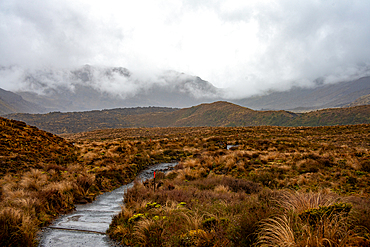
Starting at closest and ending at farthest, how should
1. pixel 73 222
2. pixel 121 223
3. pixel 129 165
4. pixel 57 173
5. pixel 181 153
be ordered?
pixel 121 223 < pixel 73 222 < pixel 57 173 < pixel 129 165 < pixel 181 153

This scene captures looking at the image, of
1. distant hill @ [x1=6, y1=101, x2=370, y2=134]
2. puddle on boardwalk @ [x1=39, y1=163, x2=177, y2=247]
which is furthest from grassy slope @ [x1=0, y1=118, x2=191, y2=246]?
distant hill @ [x1=6, y1=101, x2=370, y2=134]

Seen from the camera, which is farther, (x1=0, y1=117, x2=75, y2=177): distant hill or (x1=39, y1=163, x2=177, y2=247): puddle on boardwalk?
(x1=0, y1=117, x2=75, y2=177): distant hill

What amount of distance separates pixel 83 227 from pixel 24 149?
9.45 m

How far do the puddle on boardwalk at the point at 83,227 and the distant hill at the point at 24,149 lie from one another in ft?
17.4

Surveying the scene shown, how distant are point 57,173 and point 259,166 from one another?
1169 centimetres

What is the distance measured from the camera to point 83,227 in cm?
638

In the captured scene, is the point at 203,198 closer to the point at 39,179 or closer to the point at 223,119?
the point at 39,179

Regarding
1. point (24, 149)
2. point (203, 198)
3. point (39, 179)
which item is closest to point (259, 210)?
point (203, 198)

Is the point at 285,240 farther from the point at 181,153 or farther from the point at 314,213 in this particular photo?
the point at 181,153

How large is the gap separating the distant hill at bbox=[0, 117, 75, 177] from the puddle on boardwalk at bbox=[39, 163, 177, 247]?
5289 mm

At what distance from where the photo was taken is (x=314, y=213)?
391 cm

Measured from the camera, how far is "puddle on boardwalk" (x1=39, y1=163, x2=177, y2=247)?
217 inches

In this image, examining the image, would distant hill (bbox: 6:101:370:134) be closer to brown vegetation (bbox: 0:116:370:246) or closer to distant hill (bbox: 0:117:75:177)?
brown vegetation (bbox: 0:116:370:246)

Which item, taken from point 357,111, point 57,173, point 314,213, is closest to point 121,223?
point 314,213
